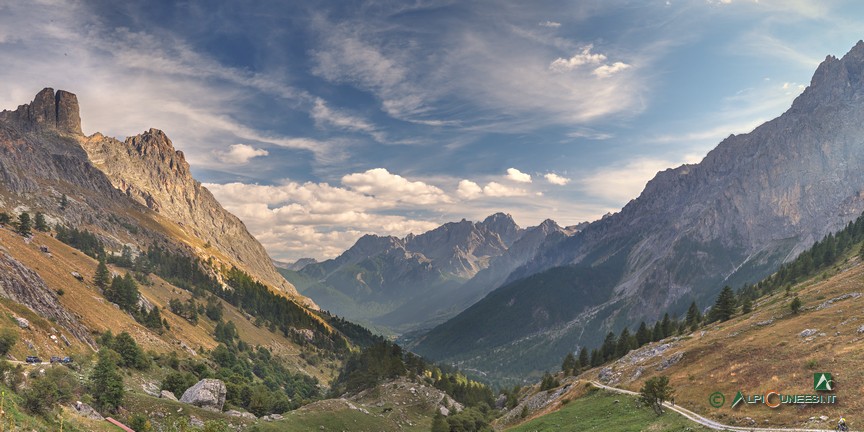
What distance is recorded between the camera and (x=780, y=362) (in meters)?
55.5

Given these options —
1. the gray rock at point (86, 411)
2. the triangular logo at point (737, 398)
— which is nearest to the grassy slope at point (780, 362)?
the triangular logo at point (737, 398)

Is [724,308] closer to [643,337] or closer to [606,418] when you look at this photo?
[643,337]

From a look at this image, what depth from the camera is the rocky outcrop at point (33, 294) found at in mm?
85750

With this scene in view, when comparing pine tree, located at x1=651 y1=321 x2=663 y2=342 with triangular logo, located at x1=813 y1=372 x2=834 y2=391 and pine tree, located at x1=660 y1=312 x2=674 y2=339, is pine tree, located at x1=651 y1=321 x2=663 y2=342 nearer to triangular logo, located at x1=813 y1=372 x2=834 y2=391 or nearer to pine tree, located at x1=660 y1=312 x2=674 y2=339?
pine tree, located at x1=660 y1=312 x2=674 y2=339

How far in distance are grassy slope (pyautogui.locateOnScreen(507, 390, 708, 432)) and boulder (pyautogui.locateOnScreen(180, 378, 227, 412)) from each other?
2015 inches

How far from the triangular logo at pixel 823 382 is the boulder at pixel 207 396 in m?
78.5

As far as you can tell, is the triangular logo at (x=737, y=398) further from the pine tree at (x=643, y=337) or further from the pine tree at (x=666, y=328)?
the pine tree at (x=666, y=328)

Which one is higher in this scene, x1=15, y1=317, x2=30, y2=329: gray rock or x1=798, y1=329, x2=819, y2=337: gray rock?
x1=15, y1=317, x2=30, y2=329: gray rock

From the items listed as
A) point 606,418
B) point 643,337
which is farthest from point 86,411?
point 643,337

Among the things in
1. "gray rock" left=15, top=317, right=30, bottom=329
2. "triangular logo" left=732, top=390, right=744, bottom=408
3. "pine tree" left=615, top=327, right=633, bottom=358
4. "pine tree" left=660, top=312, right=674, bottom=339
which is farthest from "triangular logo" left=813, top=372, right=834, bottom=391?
"gray rock" left=15, top=317, right=30, bottom=329

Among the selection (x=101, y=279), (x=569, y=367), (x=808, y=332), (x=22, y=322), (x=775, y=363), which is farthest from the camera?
(x=569, y=367)

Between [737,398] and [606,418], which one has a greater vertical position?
[737,398]

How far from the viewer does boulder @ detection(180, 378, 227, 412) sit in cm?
6738

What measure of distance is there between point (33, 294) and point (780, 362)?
133731 millimetres
